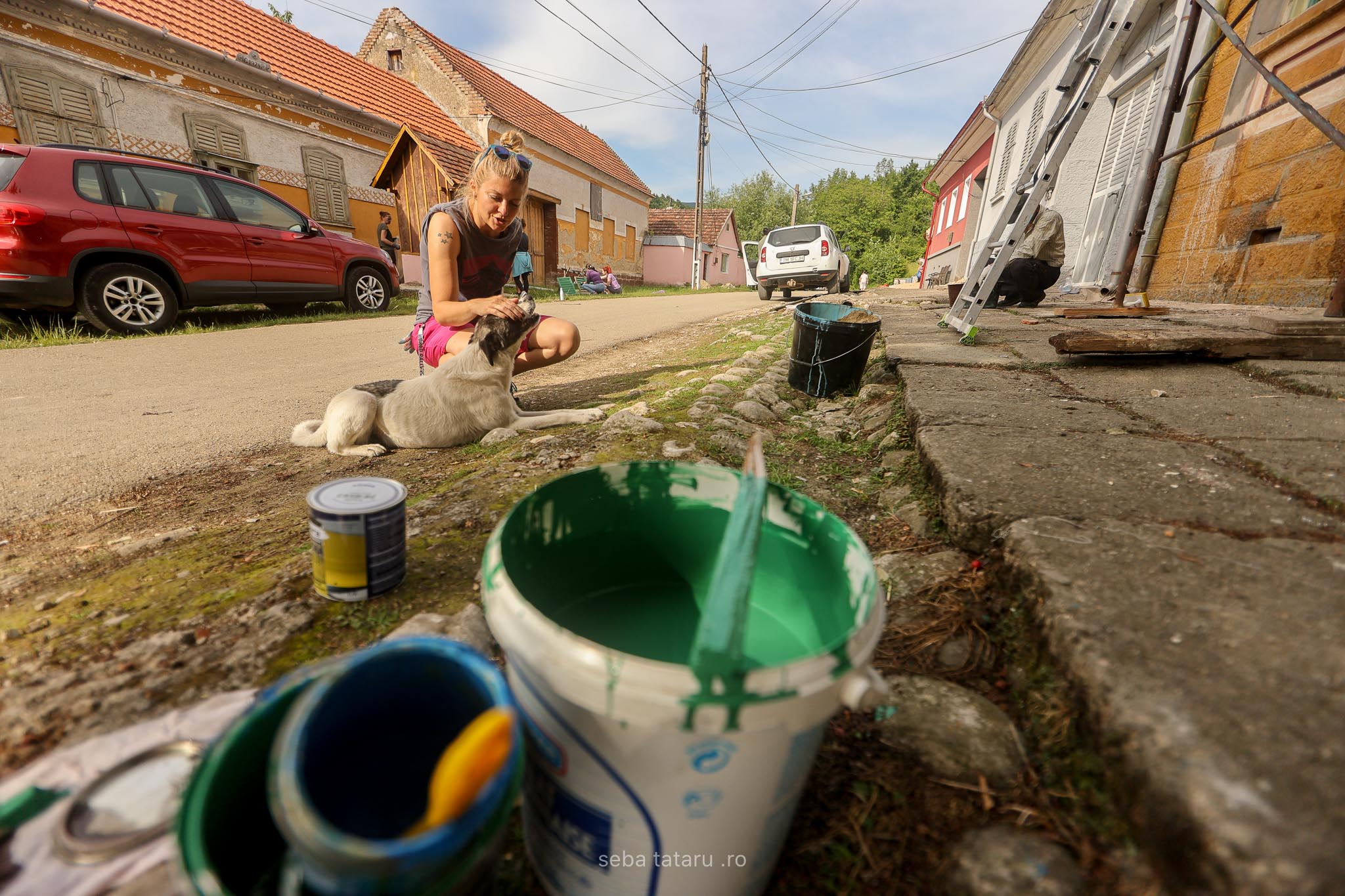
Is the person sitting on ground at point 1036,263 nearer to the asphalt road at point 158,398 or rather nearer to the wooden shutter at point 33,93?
the asphalt road at point 158,398

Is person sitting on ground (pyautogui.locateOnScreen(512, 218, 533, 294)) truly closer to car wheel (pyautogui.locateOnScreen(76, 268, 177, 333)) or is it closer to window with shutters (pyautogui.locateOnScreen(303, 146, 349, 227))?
car wheel (pyautogui.locateOnScreen(76, 268, 177, 333))

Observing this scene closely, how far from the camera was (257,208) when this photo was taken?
6.81 m

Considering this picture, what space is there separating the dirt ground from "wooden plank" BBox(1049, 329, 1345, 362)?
127 cm

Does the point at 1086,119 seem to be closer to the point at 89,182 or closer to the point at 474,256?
the point at 474,256

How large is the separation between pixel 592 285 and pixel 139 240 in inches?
500

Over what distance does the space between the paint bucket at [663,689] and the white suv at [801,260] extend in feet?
39.6

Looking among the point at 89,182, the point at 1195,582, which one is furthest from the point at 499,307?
the point at 89,182

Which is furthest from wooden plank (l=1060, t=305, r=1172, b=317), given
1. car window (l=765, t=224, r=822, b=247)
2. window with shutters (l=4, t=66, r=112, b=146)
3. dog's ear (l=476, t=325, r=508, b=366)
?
window with shutters (l=4, t=66, r=112, b=146)

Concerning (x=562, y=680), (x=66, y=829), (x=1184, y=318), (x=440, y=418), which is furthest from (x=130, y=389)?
(x=1184, y=318)

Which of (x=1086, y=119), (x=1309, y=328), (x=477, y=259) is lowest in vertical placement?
(x=1309, y=328)

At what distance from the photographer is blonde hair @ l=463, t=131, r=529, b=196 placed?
2943 millimetres

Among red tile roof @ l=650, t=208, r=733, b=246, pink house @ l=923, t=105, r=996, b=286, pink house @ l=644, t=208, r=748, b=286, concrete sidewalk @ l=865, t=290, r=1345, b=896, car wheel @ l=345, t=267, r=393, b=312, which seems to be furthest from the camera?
red tile roof @ l=650, t=208, r=733, b=246

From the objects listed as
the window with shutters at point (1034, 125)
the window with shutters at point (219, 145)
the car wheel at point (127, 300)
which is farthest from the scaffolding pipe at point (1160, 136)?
the window with shutters at point (219, 145)

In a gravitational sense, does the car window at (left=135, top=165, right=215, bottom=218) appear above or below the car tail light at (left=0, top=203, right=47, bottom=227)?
above
